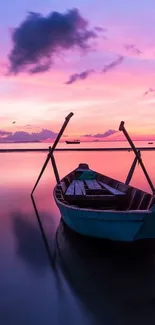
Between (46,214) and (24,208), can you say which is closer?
(46,214)

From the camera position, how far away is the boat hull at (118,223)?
338 inches

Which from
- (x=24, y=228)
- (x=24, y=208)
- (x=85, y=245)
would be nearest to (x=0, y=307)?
(x=85, y=245)

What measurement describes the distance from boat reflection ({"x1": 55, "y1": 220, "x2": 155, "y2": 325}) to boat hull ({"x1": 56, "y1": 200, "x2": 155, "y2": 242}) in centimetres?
68

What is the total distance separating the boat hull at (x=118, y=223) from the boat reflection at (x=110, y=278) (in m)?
0.68

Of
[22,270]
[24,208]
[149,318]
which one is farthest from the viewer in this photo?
[24,208]

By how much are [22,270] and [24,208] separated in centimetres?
950

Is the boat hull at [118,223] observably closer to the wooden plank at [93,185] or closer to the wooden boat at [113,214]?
the wooden boat at [113,214]

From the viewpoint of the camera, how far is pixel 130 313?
21.0 feet

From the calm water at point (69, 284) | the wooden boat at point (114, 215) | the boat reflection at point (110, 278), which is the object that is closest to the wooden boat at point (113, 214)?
the wooden boat at point (114, 215)

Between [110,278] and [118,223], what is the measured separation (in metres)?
1.34

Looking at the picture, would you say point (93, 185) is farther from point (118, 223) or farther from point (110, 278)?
point (110, 278)

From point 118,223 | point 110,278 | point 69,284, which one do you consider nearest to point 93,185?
point 118,223

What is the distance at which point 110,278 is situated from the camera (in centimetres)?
816

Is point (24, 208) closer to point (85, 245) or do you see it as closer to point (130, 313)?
point (85, 245)
